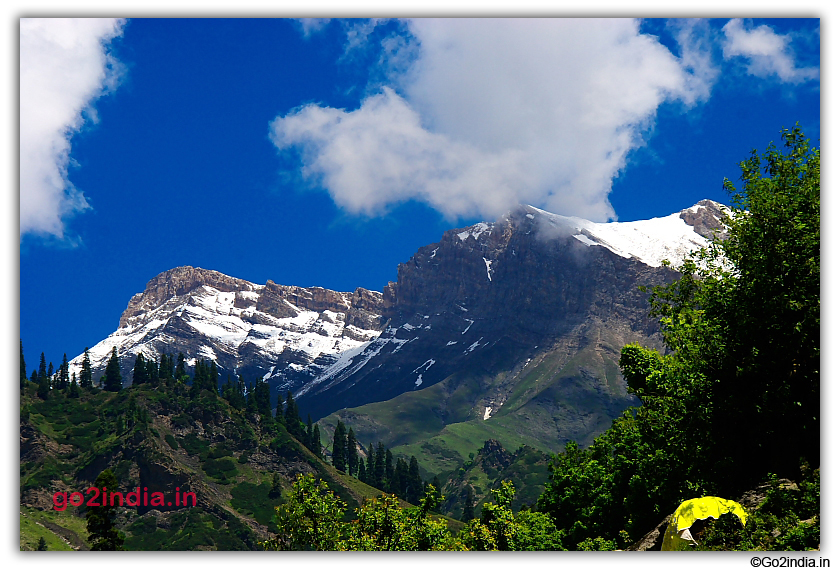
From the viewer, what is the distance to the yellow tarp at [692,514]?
17875mm

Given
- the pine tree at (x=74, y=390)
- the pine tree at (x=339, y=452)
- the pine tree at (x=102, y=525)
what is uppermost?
the pine tree at (x=74, y=390)

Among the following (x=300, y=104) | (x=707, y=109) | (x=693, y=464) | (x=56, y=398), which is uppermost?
(x=56, y=398)

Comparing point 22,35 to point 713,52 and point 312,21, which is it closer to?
point 312,21

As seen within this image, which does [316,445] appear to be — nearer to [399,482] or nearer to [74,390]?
[399,482]

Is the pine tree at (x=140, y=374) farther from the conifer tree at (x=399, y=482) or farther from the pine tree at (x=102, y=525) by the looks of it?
the pine tree at (x=102, y=525)

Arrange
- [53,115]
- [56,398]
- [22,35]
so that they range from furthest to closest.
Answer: [56,398] → [53,115] → [22,35]

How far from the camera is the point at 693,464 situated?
22109 mm

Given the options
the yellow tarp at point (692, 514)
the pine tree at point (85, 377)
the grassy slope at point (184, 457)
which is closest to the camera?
the yellow tarp at point (692, 514)

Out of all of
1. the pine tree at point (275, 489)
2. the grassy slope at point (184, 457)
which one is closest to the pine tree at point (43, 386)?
the grassy slope at point (184, 457)

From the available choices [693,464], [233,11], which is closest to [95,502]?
[233,11]

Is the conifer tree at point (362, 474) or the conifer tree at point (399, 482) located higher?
the conifer tree at point (362, 474)

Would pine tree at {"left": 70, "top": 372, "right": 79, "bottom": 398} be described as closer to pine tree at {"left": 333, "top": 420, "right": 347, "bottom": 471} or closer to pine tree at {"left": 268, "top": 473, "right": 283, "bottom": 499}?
pine tree at {"left": 268, "top": 473, "right": 283, "bottom": 499}

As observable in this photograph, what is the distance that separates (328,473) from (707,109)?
160 meters

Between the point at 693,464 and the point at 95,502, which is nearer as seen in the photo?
the point at 693,464
